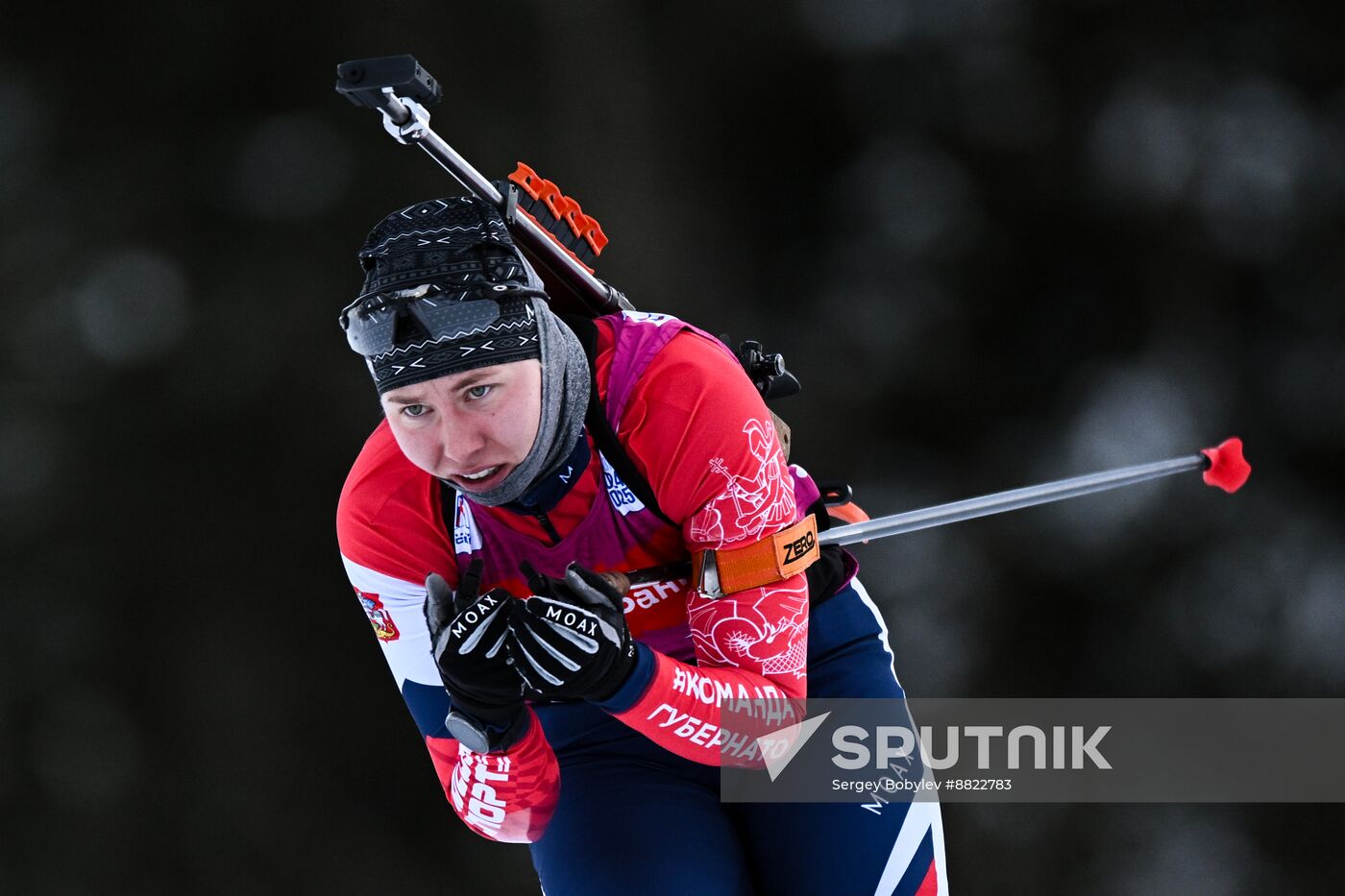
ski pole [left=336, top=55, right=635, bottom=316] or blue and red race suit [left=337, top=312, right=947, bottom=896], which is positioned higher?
ski pole [left=336, top=55, right=635, bottom=316]

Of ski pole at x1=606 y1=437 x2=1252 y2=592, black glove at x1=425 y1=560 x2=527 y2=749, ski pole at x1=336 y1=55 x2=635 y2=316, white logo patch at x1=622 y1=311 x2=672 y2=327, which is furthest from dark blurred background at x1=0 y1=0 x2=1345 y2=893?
black glove at x1=425 y1=560 x2=527 y2=749

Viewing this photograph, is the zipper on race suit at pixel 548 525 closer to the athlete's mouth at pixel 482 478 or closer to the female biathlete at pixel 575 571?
the female biathlete at pixel 575 571

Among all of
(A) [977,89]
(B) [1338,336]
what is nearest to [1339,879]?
(B) [1338,336]

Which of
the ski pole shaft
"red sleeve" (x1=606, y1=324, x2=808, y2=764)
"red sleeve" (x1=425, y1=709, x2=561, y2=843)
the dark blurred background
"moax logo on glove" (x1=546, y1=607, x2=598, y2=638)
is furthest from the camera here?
the dark blurred background

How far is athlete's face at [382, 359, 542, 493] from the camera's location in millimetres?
1576

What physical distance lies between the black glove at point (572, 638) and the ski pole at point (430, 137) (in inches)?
19.0

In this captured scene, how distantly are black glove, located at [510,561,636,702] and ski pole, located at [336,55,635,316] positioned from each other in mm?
482

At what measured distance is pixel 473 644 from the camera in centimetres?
160

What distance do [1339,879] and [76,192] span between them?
3701 millimetres

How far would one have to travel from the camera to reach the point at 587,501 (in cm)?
182

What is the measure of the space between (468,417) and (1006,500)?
1.05m
